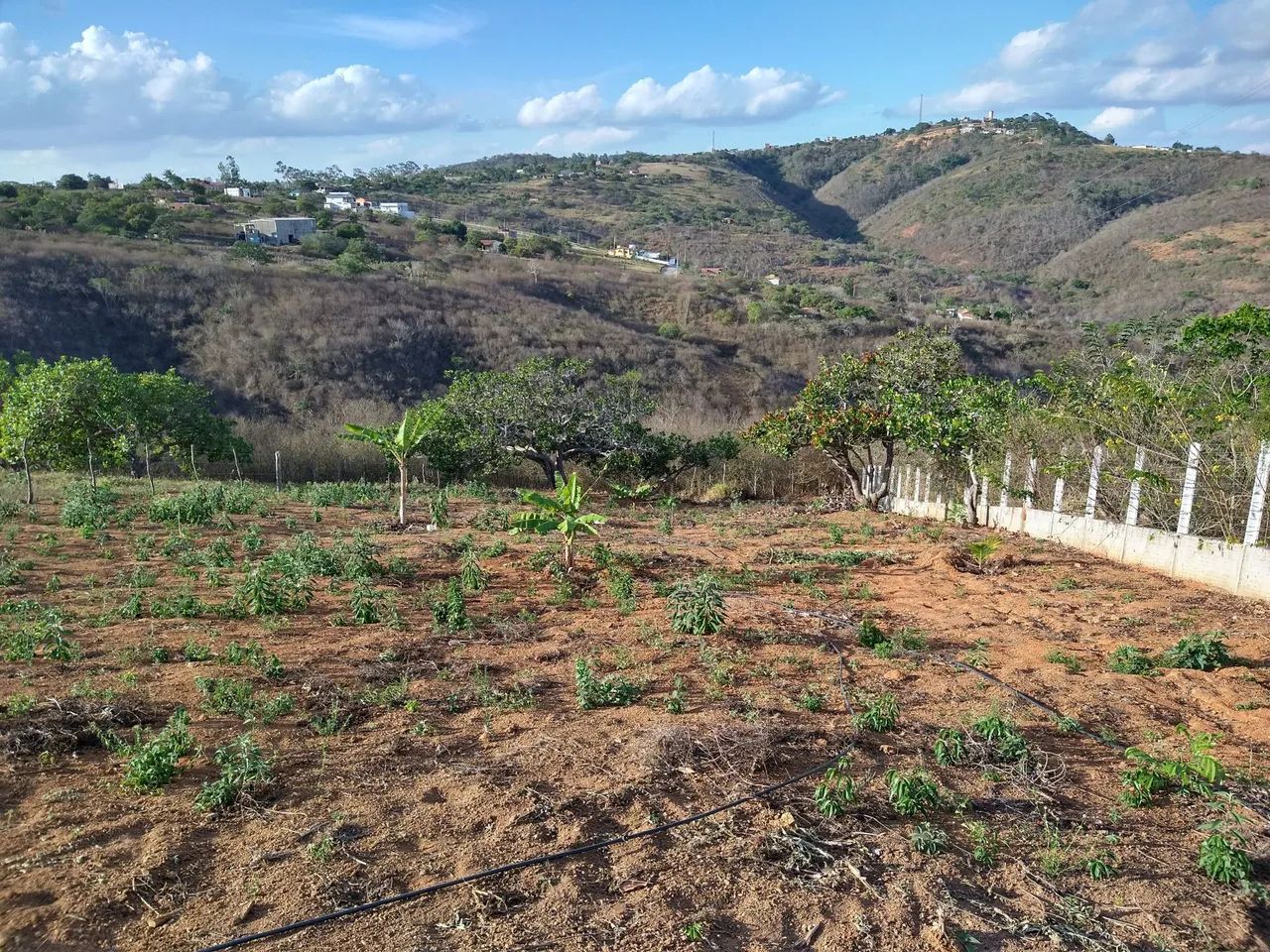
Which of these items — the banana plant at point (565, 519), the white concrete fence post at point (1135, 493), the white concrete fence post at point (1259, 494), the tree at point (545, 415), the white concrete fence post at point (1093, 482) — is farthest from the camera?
the tree at point (545, 415)

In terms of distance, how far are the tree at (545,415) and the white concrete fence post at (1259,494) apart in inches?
490

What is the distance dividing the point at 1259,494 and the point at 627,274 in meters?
39.9

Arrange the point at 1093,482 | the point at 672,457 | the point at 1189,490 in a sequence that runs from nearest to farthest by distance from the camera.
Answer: the point at 1189,490
the point at 1093,482
the point at 672,457

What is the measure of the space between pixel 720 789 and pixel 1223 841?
2.46m

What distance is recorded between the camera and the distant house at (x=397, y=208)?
61.2m

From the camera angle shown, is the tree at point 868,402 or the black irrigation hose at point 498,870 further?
the tree at point 868,402

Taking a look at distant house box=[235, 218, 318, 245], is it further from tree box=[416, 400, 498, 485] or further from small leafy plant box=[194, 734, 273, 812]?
small leafy plant box=[194, 734, 273, 812]

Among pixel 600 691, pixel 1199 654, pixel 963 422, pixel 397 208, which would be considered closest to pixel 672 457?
pixel 963 422

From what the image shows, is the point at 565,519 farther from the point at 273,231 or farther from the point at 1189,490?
the point at 273,231

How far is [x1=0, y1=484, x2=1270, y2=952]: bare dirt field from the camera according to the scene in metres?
3.68

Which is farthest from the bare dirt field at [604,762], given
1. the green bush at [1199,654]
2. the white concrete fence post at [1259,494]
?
the white concrete fence post at [1259,494]

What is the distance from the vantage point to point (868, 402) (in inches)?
667

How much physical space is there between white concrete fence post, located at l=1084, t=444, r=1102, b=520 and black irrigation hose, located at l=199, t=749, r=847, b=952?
8.38 m

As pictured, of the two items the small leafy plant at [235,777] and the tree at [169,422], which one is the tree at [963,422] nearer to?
the small leafy plant at [235,777]
